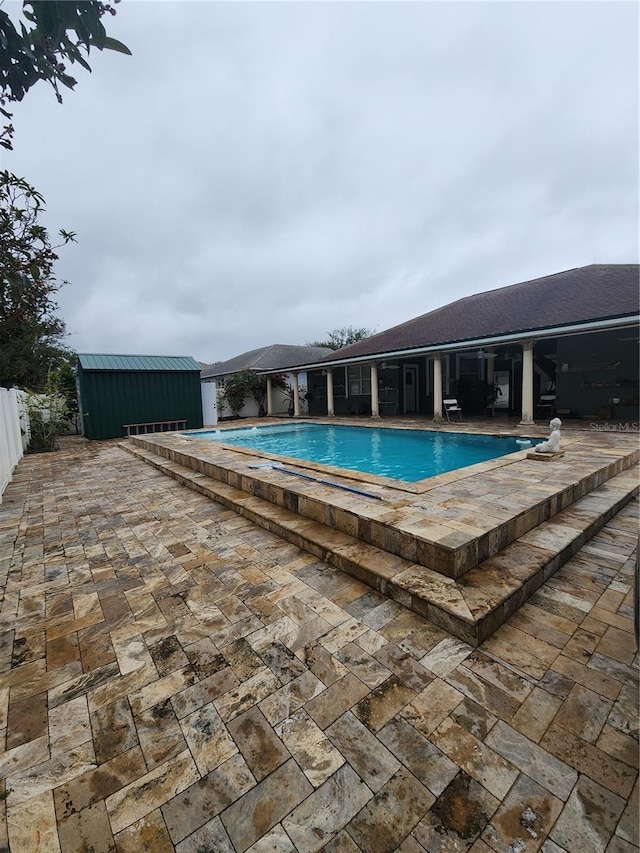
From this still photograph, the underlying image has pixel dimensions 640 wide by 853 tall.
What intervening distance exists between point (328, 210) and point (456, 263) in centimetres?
1371

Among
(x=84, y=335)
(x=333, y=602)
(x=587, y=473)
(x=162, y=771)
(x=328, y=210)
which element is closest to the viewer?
(x=162, y=771)

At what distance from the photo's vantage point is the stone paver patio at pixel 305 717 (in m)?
1.28

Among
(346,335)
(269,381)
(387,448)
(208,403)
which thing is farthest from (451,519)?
(346,335)

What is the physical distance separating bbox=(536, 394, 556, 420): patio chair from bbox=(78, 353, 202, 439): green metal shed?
11.9 m

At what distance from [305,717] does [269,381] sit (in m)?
17.3

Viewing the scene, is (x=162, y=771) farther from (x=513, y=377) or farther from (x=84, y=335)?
(x=84, y=335)

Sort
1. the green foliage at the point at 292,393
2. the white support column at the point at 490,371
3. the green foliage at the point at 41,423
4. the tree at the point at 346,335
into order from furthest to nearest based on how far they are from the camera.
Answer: the tree at the point at 346,335 < the green foliage at the point at 292,393 < the white support column at the point at 490,371 < the green foliage at the point at 41,423

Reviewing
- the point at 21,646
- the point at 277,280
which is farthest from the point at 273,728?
the point at 277,280

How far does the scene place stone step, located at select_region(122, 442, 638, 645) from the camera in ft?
7.47

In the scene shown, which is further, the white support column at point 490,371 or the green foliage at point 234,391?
the green foliage at point 234,391

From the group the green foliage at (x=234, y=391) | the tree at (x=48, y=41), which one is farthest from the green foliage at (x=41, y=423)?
the tree at (x=48, y=41)

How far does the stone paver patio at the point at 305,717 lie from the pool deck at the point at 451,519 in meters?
0.17

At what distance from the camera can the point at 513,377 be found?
13945 mm

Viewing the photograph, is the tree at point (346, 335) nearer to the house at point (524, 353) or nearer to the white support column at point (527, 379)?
the house at point (524, 353)
